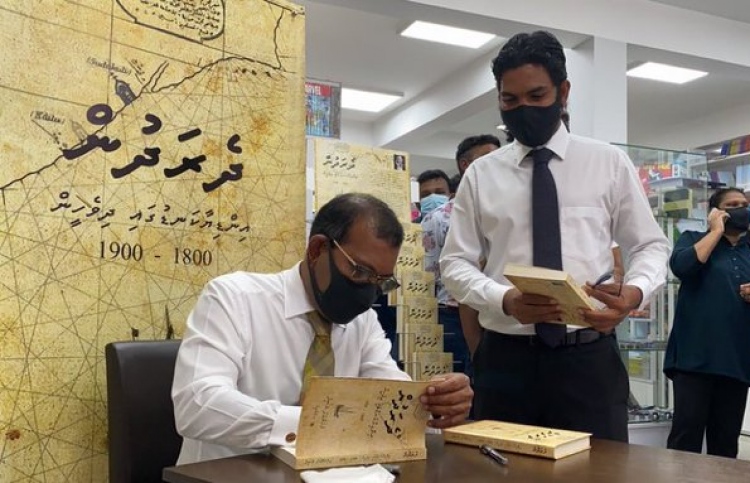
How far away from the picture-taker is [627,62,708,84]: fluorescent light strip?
6324mm

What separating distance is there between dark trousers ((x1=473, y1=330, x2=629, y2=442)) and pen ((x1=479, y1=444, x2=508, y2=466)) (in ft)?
1.35

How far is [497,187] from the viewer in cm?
188

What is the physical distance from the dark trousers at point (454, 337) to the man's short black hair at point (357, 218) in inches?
85.9

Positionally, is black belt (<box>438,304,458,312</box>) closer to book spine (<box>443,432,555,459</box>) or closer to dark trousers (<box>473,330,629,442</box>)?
dark trousers (<box>473,330,629,442</box>)

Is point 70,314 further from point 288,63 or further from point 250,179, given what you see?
point 288,63

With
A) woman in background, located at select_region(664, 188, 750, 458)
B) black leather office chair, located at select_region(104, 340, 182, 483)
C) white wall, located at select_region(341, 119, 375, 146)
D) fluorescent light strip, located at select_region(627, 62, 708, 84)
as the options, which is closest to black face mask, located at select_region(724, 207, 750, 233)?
woman in background, located at select_region(664, 188, 750, 458)

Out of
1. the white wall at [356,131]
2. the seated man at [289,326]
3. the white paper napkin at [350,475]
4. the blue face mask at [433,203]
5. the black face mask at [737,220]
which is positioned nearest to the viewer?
the white paper napkin at [350,475]

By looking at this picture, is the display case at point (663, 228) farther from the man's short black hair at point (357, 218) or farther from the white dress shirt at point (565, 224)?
the man's short black hair at point (357, 218)

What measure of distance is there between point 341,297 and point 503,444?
0.44m

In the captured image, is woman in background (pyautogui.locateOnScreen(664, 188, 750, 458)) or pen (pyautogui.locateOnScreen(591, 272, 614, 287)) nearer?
pen (pyautogui.locateOnScreen(591, 272, 614, 287))

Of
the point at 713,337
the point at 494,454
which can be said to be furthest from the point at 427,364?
the point at 494,454

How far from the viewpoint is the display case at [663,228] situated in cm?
423

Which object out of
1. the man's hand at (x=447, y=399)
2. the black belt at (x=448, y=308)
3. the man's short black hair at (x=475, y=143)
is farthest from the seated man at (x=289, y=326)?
the man's short black hair at (x=475, y=143)

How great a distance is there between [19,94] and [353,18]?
386 cm
